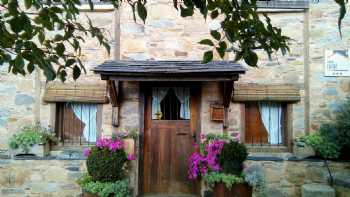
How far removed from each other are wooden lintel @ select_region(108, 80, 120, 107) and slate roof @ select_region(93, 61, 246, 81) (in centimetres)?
36

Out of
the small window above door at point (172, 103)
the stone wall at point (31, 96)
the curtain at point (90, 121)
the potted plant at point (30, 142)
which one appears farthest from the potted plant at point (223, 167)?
the potted plant at point (30, 142)

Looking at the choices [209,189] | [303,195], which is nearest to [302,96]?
[303,195]

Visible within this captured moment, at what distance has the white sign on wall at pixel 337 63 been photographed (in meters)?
7.27

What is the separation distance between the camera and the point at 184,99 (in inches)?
286

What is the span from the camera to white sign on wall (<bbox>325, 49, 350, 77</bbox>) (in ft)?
23.9

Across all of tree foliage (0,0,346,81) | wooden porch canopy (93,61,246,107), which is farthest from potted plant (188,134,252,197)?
tree foliage (0,0,346,81)

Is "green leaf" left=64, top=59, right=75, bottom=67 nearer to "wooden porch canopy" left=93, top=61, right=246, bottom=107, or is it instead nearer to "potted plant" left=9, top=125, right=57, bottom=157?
"wooden porch canopy" left=93, top=61, right=246, bottom=107

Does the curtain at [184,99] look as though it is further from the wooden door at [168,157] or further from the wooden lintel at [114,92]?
the wooden lintel at [114,92]

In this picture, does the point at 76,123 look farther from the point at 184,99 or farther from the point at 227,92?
the point at 227,92

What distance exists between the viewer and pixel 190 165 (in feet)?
22.4

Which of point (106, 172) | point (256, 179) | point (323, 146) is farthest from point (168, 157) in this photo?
point (323, 146)

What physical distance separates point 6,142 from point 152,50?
317cm

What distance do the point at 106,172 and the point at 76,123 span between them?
5.71ft

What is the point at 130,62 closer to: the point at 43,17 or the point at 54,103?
the point at 54,103
